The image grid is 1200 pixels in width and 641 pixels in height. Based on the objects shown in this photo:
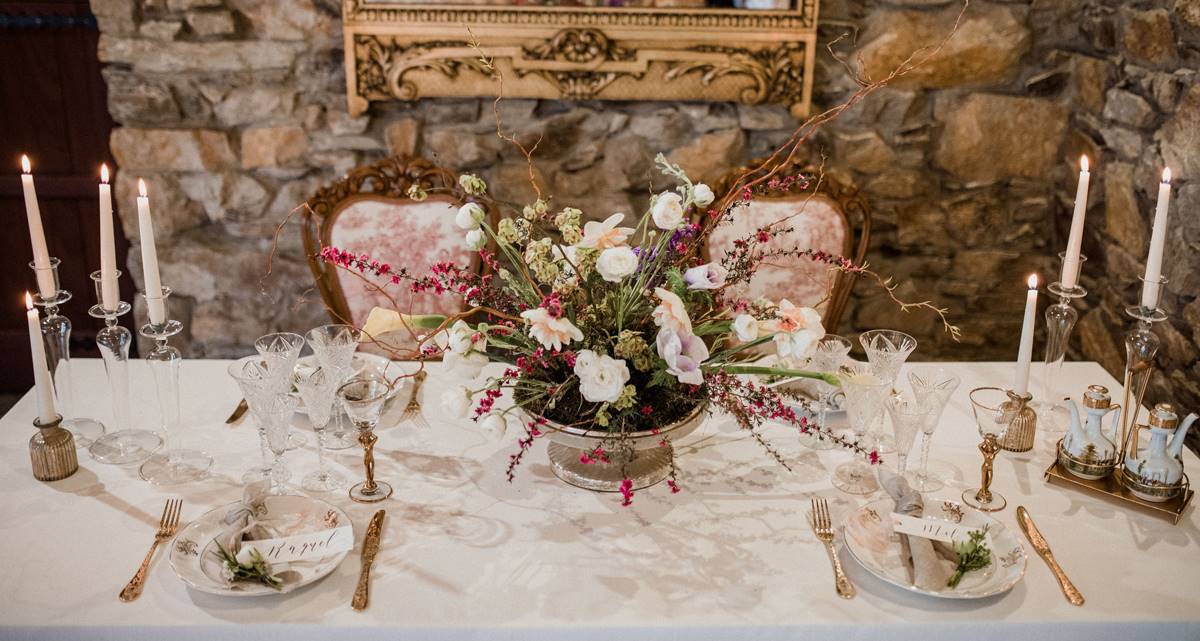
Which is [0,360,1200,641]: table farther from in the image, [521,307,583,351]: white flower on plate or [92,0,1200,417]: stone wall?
[92,0,1200,417]: stone wall

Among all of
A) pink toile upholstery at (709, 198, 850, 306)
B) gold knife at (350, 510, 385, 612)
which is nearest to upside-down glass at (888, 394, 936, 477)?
gold knife at (350, 510, 385, 612)

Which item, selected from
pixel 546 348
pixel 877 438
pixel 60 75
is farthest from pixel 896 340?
pixel 60 75

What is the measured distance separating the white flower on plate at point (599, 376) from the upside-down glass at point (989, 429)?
544 mm

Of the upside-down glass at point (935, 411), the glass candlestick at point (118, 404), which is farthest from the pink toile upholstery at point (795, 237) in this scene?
the glass candlestick at point (118, 404)

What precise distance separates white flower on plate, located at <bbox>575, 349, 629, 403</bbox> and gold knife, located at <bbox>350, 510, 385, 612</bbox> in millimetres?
342

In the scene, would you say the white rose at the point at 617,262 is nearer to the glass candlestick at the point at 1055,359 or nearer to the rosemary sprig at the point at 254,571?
the rosemary sprig at the point at 254,571

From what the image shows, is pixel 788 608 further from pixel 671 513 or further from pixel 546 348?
pixel 546 348

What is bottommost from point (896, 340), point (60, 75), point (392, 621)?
point (392, 621)

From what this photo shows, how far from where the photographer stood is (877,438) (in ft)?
5.32

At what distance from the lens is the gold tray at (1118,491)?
1408 mm

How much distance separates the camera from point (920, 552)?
50.2 inches

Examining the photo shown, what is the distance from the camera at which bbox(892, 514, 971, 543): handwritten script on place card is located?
1.31 metres

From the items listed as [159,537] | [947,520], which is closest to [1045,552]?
[947,520]

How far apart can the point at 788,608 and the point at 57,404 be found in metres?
1.22
